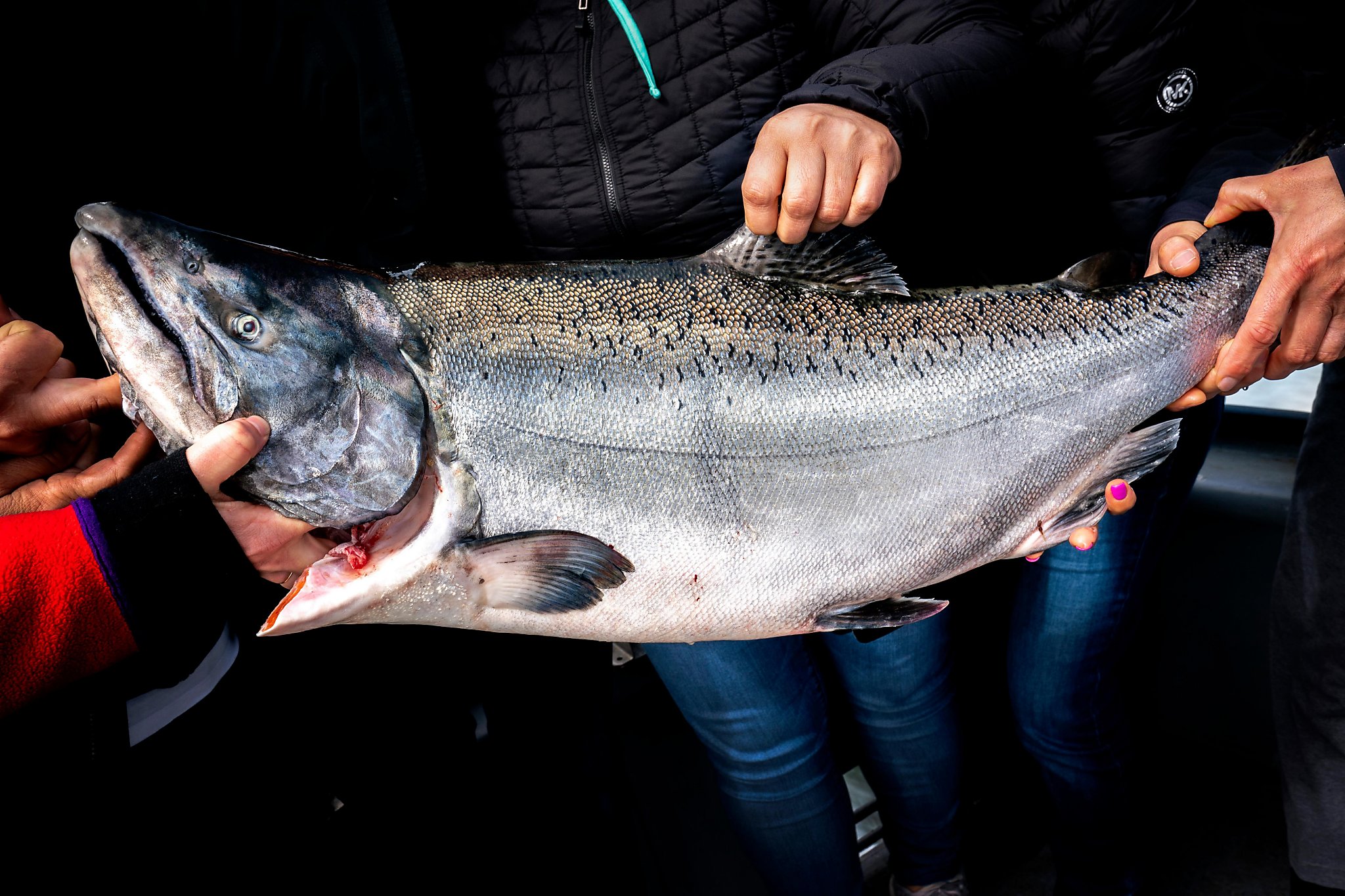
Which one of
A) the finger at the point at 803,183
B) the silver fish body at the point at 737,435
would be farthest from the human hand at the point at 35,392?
the finger at the point at 803,183

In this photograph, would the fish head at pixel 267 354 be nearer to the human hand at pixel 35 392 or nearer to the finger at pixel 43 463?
the human hand at pixel 35 392

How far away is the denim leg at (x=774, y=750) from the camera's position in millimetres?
1648

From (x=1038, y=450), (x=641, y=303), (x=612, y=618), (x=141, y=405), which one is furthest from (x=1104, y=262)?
(x=141, y=405)

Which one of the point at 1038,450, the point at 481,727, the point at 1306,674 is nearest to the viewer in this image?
the point at 1038,450

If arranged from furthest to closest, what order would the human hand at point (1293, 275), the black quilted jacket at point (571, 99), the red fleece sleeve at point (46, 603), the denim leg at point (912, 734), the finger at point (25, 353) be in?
1. the denim leg at point (912, 734)
2. the black quilted jacket at point (571, 99)
3. the human hand at point (1293, 275)
4. the finger at point (25, 353)
5. the red fleece sleeve at point (46, 603)

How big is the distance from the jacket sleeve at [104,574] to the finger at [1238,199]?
64.4 inches

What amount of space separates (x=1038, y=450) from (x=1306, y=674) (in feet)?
3.12

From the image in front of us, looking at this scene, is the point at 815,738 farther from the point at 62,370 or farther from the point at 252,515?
the point at 62,370

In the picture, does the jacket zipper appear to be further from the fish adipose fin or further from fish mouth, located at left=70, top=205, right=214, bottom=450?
the fish adipose fin

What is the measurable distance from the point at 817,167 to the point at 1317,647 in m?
1.52

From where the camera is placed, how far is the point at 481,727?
85.4 inches

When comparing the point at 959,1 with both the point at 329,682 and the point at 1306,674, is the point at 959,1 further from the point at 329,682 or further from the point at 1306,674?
the point at 329,682

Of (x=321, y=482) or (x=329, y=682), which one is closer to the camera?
(x=321, y=482)

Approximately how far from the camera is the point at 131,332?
3.26ft
